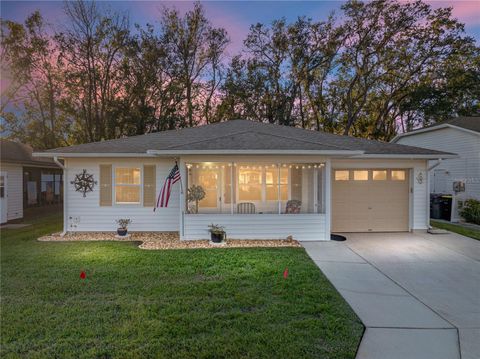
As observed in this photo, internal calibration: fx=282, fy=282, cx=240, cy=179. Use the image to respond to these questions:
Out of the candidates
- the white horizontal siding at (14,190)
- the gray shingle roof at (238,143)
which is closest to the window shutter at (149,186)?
the gray shingle roof at (238,143)

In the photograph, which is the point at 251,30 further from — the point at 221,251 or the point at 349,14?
the point at 221,251

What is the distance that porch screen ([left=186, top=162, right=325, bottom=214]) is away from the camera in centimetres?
923

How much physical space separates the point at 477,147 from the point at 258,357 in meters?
14.0

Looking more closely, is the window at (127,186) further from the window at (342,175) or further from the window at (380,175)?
the window at (380,175)

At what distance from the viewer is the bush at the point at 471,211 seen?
11.6 metres

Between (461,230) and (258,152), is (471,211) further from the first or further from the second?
(258,152)

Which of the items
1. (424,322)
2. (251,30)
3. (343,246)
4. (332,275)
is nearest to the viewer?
(424,322)

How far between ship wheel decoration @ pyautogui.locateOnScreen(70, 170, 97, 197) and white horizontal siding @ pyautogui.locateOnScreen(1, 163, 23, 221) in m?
4.79

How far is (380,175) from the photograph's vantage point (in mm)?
9781

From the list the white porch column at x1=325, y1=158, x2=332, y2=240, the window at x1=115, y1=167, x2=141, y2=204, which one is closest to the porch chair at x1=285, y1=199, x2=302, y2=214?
the white porch column at x1=325, y1=158, x2=332, y2=240

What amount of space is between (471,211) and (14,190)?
19.4 m

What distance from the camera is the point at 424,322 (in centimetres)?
373

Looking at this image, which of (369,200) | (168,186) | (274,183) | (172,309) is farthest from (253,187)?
(172,309)

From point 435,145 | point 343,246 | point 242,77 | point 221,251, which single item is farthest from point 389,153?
point 242,77
